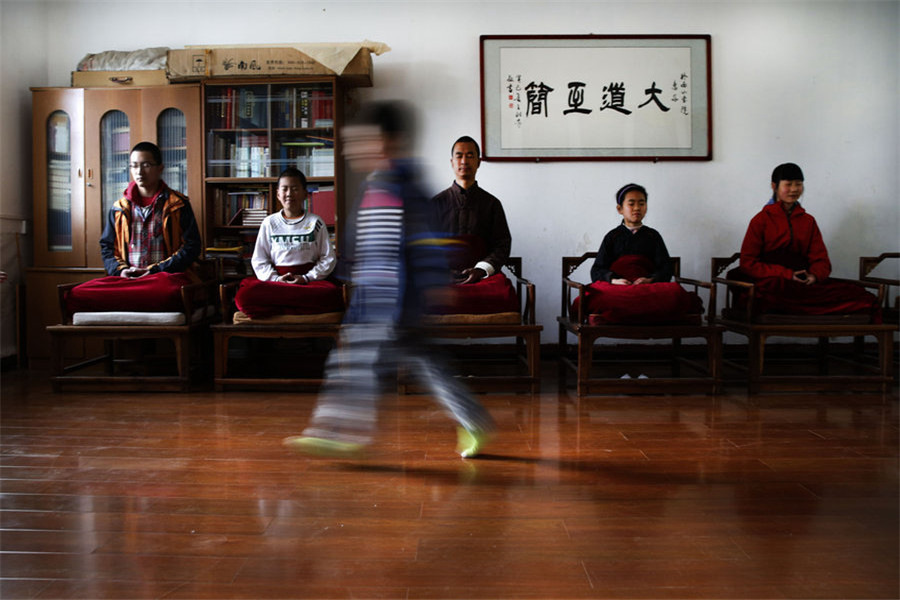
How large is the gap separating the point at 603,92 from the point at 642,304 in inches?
69.2

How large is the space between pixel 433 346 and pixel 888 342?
2.68 metres

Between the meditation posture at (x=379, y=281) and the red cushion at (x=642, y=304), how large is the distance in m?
1.45

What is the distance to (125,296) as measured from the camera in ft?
11.9

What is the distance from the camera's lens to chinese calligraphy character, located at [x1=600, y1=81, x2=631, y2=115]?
4496mm

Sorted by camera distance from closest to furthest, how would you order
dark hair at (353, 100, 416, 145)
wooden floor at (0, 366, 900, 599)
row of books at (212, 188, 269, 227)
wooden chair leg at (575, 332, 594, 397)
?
1. wooden floor at (0, 366, 900, 599)
2. dark hair at (353, 100, 416, 145)
3. wooden chair leg at (575, 332, 594, 397)
4. row of books at (212, 188, 269, 227)

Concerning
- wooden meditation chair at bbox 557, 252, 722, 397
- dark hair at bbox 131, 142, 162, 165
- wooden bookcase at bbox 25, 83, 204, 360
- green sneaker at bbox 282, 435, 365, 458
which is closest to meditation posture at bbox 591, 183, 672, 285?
wooden meditation chair at bbox 557, 252, 722, 397

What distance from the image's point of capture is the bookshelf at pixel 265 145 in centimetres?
427

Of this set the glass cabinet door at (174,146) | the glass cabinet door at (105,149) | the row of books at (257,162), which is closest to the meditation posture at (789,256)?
the row of books at (257,162)

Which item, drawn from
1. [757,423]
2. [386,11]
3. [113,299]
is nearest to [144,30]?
[386,11]

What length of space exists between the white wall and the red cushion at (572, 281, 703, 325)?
1129 mm

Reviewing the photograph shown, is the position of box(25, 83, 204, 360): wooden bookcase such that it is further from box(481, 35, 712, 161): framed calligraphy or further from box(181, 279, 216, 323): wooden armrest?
box(481, 35, 712, 161): framed calligraphy

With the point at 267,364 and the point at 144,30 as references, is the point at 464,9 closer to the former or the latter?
the point at 144,30

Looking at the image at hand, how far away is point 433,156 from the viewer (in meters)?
4.58

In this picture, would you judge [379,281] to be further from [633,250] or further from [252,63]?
[252,63]
